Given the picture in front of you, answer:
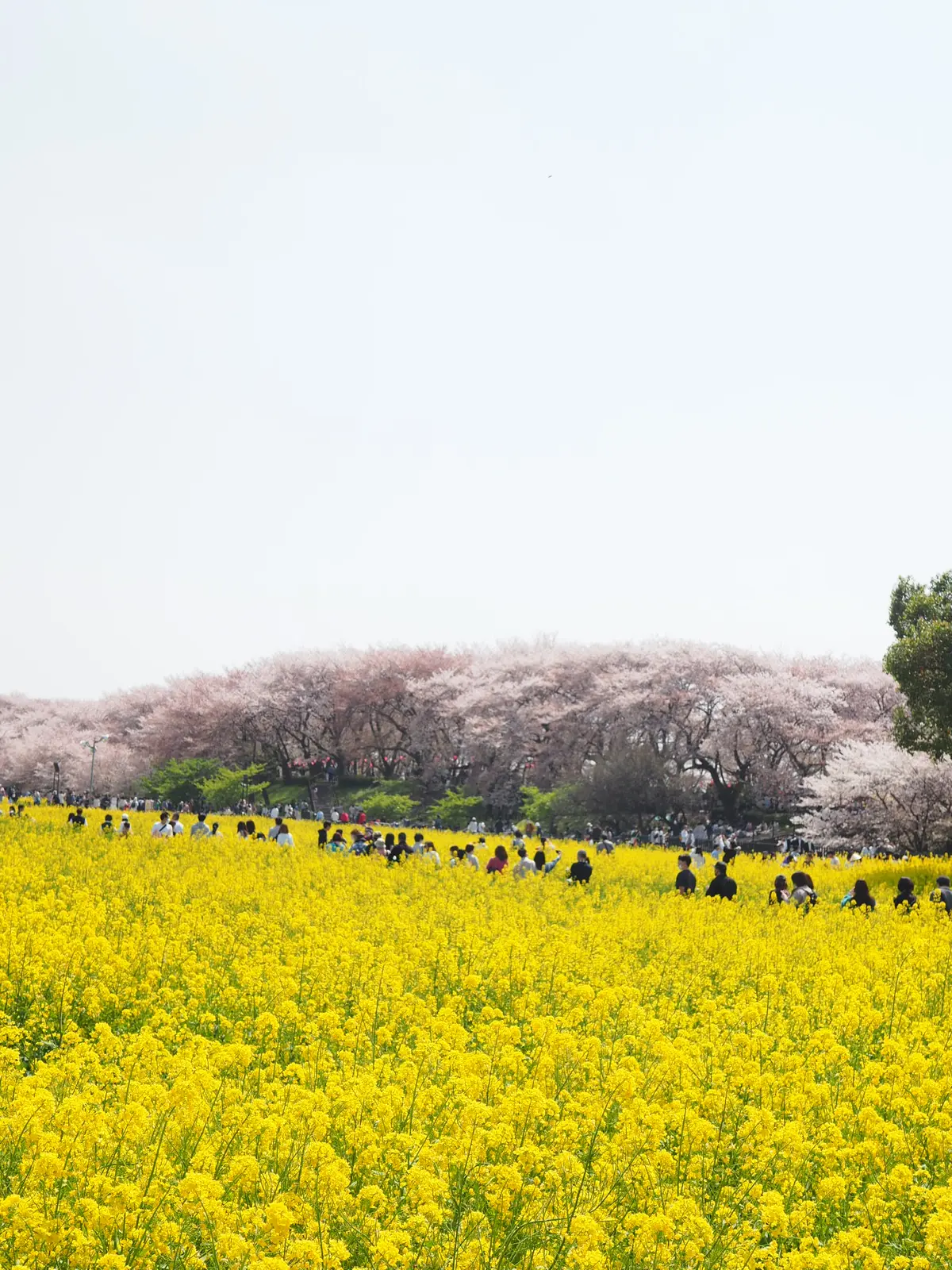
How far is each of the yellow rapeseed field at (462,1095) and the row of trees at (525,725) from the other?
1047 inches

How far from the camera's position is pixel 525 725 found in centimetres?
5012

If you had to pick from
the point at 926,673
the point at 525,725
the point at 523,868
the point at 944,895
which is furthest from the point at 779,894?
the point at 525,725

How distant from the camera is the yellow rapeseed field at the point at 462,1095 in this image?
3973mm

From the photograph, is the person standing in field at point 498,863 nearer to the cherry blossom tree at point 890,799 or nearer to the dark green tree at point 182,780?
the cherry blossom tree at point 890,799

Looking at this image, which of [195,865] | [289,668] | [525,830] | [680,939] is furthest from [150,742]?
[680,939]

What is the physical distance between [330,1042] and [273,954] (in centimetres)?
181

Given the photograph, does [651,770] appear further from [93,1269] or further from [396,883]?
[93,1269]

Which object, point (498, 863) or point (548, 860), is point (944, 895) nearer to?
point (498, 863)

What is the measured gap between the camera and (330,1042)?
741cm

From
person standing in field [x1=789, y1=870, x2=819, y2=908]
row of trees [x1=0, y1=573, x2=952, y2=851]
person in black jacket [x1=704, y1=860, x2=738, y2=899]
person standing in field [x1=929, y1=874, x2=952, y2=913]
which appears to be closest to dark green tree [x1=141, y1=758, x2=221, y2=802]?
row of trees [x1=0, y1=573, x2=952, y2=851]

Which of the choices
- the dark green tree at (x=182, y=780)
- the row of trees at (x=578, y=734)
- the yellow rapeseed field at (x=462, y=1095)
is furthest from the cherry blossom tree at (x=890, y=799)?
the dark green tree at (x=182, y=780)

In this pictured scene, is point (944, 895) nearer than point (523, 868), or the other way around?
point (944, 895)

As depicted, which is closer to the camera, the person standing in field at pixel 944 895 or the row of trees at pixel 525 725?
the person standing in field at pixel 944 895

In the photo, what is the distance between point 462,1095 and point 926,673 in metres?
19.4
